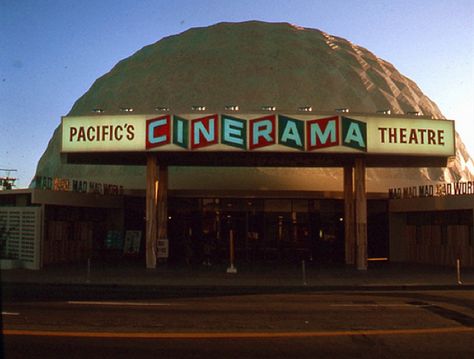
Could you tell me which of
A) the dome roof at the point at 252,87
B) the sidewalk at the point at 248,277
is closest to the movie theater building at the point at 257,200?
the sidewalk at the point at 248,277

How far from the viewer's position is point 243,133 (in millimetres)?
26438

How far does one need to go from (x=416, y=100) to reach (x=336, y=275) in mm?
27384

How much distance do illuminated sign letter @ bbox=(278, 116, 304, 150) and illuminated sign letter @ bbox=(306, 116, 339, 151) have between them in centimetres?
34

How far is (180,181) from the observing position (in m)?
37.9

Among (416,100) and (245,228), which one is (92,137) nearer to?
(245,228)

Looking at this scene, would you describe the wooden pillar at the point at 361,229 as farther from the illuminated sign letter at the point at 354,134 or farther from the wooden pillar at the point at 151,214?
the wooden pillar at the point at 151,214

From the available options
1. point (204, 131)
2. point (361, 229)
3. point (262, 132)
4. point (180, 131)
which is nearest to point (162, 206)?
point (180, 131)

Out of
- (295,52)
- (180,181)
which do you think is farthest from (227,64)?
(180,181)

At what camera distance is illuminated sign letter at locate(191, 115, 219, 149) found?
26406mm

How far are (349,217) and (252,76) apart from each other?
13526 mm

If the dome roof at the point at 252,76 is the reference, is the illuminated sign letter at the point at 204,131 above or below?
below

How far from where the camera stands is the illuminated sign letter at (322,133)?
2656 centimetres

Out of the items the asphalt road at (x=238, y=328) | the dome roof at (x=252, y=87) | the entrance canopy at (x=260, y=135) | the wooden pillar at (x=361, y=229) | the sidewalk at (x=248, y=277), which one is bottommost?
the asphalt road at (x=238, y=328)

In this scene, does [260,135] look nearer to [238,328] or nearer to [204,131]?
[204,131]
